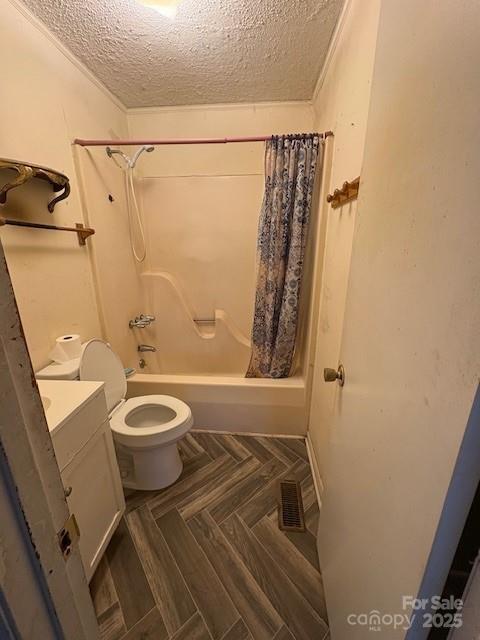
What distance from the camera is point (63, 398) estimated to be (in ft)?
3.25

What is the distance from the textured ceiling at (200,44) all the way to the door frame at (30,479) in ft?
5.27

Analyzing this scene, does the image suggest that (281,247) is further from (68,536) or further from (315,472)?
(68,536)

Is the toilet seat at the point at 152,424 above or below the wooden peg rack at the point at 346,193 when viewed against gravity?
below

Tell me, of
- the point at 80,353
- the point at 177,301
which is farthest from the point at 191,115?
the point at 80,353

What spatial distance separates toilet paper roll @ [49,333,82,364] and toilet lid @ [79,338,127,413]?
74mm

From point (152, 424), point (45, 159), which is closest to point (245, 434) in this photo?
point (152, 424)

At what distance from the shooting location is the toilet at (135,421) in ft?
4.40

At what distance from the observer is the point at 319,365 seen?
1.61 m

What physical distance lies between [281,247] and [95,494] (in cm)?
167

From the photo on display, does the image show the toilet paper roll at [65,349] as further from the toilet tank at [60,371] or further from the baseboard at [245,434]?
the baseboard at [245,434]

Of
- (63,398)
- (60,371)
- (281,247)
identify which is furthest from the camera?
(281,247)

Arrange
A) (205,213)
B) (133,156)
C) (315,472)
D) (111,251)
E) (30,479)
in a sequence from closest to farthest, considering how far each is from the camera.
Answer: (30,479) < (315,472) < (111,251) < (133,156) < (205,213)

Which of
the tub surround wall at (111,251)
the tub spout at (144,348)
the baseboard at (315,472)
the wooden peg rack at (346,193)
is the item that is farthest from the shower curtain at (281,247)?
the tub surround wall at (111,251)

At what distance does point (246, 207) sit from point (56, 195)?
134 cm
